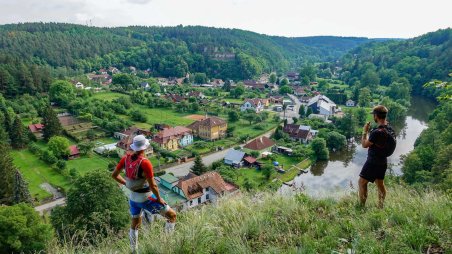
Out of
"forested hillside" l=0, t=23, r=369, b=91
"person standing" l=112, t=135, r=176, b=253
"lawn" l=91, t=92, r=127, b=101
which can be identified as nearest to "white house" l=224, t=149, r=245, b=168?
"person standing" l=112, t=135, r=176, b=253

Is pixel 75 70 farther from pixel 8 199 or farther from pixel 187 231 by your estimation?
pixel 187 231

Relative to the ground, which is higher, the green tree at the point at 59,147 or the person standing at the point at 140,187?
Answer: the person standing at the point at 140,187

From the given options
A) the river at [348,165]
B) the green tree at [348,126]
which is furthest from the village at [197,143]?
the green tree at [348,126]

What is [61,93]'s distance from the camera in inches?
1686

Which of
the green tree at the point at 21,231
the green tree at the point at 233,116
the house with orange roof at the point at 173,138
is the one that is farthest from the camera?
the green tree at the point at 233,116

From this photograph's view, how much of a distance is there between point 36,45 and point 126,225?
76469mm

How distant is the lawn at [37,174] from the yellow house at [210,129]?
1307cm

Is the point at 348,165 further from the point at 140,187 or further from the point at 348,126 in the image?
the point at 140,187

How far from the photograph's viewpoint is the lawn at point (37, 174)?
762 inches

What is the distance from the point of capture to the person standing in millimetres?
3729

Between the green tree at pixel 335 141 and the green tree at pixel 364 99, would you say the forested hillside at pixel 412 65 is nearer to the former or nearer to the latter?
the green tree at pixel 364 99

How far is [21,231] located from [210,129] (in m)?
21.5

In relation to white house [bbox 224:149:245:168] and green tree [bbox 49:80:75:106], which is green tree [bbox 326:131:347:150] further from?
green tree [bbox 49:80:75:106]

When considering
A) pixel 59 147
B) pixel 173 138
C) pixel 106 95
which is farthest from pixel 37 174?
pixel 106 95
